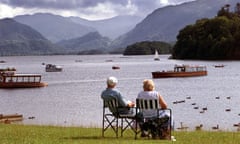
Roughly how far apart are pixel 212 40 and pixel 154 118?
158505 millimetres

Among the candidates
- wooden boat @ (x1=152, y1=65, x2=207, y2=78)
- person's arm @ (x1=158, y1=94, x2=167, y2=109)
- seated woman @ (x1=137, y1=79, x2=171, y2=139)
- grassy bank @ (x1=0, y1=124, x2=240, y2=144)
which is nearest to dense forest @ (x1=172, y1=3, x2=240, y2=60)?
wooden boat @ (x1=152, y1=65, x2=207, y2=78)

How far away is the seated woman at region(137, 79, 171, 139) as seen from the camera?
17.6 metres

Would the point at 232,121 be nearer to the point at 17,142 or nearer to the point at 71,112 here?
the point at 71,112

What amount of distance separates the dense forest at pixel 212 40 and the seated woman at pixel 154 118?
157 m

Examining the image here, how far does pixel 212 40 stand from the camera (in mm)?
173250

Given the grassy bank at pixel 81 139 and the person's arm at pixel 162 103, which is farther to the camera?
the person's arm at pixel 162 103

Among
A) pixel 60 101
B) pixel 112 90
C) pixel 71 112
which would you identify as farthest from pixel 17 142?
pixel 60 101

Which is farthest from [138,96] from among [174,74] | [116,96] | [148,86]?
[174,74]

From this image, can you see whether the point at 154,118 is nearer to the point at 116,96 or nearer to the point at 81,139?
the point at 116,96

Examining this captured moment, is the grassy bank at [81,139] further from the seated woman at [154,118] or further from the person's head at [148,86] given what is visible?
the person's head at [148,86]

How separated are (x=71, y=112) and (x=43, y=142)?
3422 cm

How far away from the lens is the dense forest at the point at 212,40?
173625mm

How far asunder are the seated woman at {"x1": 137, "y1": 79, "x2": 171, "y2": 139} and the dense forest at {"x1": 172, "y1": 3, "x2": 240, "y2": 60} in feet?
514

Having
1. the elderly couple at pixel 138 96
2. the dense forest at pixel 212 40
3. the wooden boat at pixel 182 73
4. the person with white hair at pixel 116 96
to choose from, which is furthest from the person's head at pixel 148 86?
the dense forest at pixel 212 40
